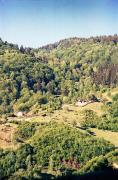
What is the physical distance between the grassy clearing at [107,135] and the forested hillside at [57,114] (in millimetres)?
811

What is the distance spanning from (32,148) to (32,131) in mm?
4907

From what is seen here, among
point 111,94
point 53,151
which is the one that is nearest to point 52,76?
point 111,94

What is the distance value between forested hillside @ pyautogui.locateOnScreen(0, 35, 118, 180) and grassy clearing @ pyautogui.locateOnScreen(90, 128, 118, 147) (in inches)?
31.9

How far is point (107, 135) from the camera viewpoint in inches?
2559

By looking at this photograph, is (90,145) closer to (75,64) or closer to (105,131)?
(105,131)

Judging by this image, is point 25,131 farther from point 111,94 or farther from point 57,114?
point 111,94

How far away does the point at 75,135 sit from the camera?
62031 mm

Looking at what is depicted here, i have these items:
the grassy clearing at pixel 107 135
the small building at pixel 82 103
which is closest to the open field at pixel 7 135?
the grassy clearing at pixel 107 135

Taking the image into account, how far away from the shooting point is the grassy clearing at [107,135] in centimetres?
6292

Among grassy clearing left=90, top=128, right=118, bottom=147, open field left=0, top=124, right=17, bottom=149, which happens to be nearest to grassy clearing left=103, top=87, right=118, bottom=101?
grassy clearing left=90, top=128, right=118, bottom=147

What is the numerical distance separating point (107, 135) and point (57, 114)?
10956 mm

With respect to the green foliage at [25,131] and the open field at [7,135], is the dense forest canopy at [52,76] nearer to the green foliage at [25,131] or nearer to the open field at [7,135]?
the green foliage at [25,131]

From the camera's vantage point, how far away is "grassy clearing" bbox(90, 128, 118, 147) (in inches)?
2477

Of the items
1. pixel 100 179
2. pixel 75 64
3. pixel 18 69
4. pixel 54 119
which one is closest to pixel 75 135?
pixel 54 119
